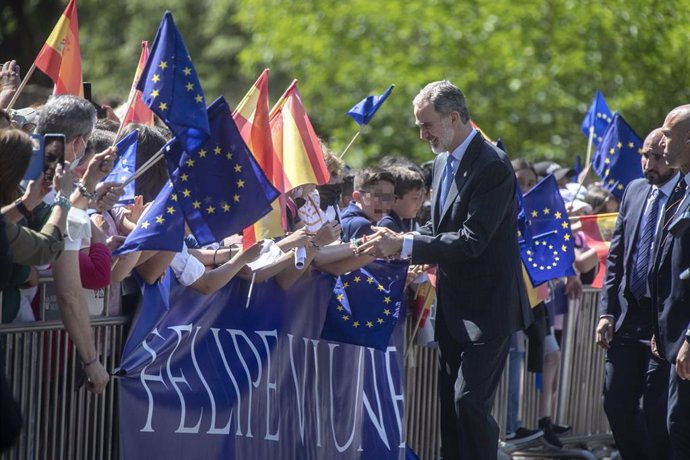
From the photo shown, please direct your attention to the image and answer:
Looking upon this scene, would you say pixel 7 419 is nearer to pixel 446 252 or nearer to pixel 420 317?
pixel 446 252

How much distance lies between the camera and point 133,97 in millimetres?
7766

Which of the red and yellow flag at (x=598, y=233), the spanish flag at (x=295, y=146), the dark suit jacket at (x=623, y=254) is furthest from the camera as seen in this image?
the red and yellow flag at (x=598, y=233)

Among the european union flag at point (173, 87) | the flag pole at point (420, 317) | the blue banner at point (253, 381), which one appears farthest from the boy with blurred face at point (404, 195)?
the european union flag at point (173, 87)

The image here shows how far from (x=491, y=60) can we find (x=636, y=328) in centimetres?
1372

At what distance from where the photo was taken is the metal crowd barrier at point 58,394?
582 centimetres

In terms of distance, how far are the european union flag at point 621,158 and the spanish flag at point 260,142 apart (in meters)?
4.48

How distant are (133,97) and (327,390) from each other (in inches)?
87.5

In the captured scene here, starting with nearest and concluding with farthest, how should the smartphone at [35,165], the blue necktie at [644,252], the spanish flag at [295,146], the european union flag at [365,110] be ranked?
the smartphone at [35,165]
the spanish flag at [295,146]
the blue necktie at [644,252]
the european union flag at [365,110]

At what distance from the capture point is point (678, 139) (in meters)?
6.78

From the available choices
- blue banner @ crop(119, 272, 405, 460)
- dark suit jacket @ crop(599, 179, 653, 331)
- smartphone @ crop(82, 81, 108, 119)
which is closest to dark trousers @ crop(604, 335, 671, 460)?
dark suit jacket @ crop(599, 179, 653, 331)

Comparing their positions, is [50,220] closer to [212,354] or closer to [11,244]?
[11,244]

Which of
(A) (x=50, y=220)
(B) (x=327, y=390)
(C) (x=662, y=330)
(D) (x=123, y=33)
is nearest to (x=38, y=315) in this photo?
(A) (x=50, y=220)

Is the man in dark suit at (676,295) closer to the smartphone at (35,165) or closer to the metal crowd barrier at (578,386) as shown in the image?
the metal crowd barrier at (578,386)

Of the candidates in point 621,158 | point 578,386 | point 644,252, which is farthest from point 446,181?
point 621,158
